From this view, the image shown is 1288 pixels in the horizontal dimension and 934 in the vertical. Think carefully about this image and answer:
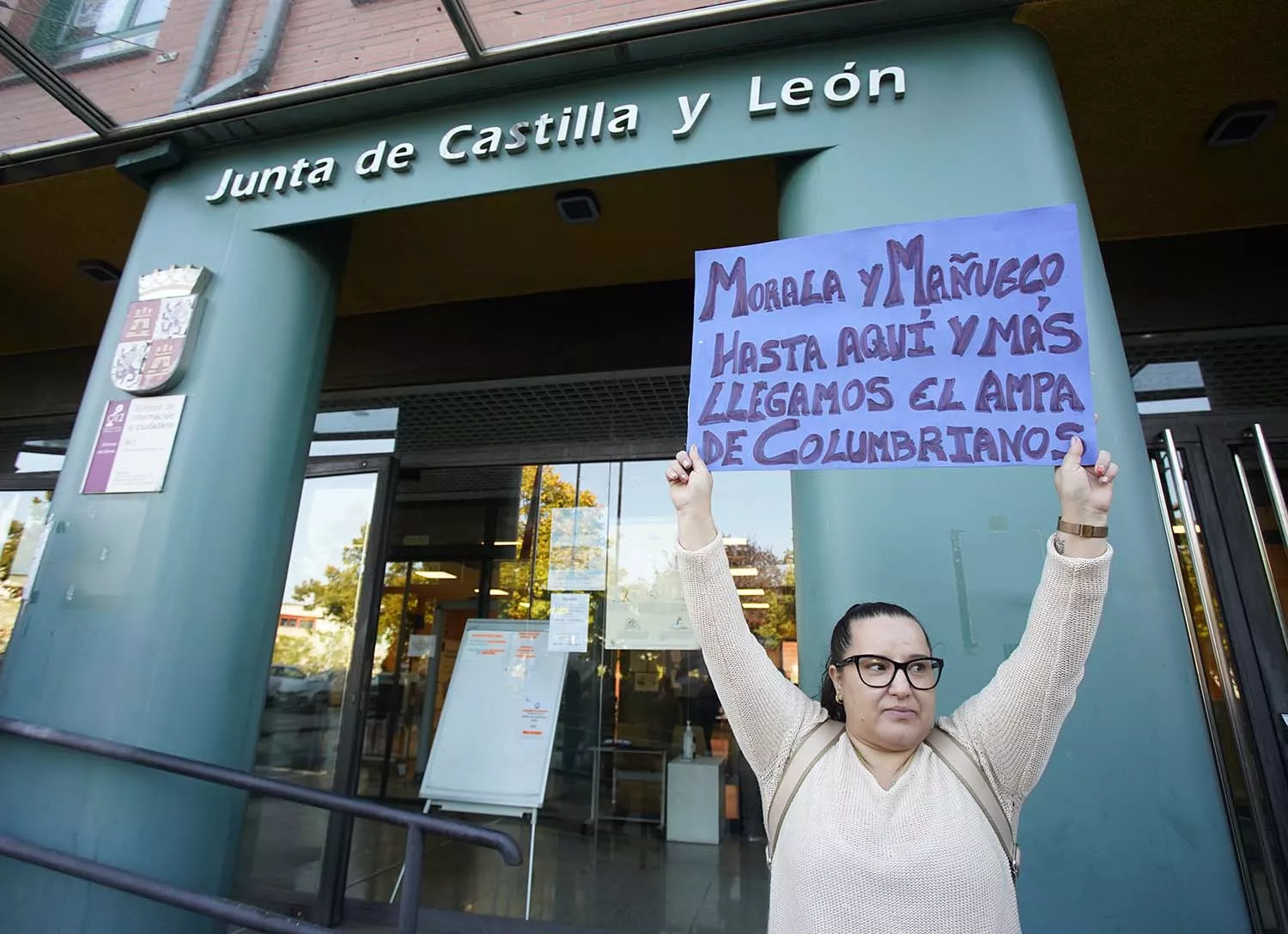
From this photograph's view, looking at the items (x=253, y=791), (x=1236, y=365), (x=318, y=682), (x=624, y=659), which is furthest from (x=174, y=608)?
(x=1236, y=365)

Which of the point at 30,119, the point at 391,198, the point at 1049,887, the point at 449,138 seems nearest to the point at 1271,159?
the point at 1049,887

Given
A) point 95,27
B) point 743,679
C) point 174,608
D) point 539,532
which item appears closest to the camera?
point 743,679

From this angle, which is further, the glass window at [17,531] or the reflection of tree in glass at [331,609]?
the glass window at [17,531]

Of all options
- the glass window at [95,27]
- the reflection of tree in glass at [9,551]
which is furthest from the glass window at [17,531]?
the glass window at [95,27]

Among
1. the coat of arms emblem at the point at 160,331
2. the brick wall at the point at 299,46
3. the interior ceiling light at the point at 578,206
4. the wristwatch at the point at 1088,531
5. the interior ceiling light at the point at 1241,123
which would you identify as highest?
the brick wall at the point at 299,46

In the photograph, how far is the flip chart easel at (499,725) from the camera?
162 inches

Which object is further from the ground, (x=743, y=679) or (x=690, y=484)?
(x=690, y=484)

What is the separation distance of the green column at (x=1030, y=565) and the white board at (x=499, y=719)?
7.65ft

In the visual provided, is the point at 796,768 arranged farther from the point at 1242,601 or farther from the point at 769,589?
the point at 769,589

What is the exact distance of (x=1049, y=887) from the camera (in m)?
2.04

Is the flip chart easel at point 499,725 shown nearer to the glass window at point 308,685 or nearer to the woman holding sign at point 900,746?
the glass window at point 308,685

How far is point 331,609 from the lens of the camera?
491 cm

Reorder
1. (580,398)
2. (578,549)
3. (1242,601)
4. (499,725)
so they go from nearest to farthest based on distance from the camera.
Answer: (1242,601), (499,725), (580,398), (578,549)

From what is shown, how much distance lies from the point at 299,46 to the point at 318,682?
150 inches
